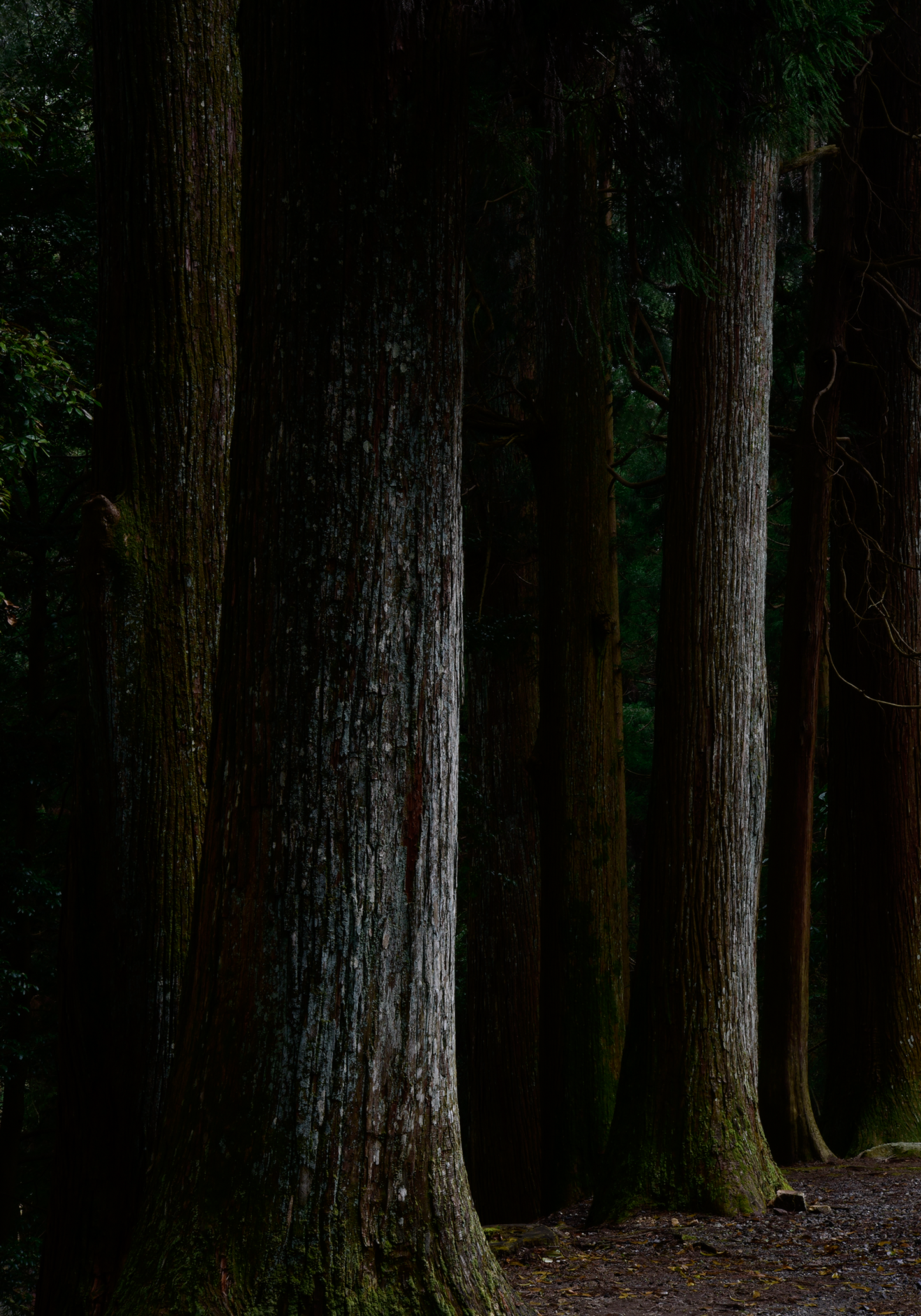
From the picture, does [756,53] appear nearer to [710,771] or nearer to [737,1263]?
[710,771]

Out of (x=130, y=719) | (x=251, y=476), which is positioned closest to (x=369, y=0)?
(x=251, y=476)

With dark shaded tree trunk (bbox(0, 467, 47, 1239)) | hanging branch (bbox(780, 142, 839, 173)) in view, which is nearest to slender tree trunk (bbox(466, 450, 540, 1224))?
hanging branch (bbox(780, 142, 839, 173))

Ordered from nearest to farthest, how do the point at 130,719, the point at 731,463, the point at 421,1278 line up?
1. the point at 421,1278
2. the point at 130,719
3. the point at 731,463

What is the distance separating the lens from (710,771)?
212 inches

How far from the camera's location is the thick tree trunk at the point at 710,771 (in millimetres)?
5137

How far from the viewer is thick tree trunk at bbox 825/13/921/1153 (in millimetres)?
7527

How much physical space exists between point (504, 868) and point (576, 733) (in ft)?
9.93

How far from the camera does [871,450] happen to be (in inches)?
Answer: 334

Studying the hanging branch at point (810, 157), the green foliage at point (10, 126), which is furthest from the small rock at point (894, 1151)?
the green foliage at point (10, 126)

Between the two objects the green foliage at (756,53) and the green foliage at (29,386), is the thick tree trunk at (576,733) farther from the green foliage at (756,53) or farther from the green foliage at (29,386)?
the green foliage at (29,386)

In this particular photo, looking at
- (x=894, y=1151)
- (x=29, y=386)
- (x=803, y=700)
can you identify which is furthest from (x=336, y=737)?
(x=894, y=1151)

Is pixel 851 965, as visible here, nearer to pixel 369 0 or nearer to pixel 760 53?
pixel 760 53

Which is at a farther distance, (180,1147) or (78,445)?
(78,445)

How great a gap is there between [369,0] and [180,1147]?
336 centimetres
